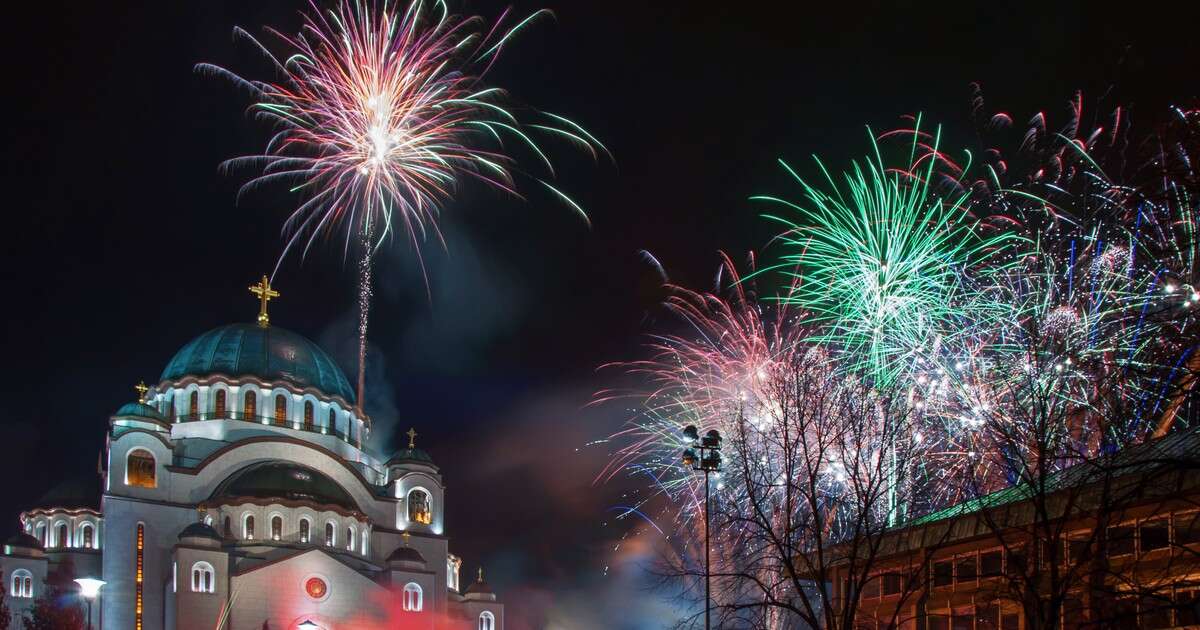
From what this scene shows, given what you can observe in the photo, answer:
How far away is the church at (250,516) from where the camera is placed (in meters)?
52.0

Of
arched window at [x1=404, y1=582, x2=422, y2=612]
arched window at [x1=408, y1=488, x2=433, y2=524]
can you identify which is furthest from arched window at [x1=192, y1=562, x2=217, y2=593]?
arched window at [x1=408, y1=488, x2=433, y2=524]

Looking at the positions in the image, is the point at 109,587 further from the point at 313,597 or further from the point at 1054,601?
the point at 1054,601

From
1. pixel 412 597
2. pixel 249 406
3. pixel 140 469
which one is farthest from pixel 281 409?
pixel 412 597

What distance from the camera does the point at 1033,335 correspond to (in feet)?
60.8

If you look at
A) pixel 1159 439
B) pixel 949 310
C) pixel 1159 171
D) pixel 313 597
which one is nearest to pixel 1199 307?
pixel 1159 171

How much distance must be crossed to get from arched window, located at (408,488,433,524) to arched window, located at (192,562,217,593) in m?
14.3

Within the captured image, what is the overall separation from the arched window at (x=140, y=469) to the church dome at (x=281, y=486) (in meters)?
3.10

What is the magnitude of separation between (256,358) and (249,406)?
282 cm

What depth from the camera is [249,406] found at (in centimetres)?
6225

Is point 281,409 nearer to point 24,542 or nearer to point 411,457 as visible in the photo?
point 411,457

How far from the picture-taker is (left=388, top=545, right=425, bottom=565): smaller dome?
5762 cm

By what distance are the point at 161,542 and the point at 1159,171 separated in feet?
172

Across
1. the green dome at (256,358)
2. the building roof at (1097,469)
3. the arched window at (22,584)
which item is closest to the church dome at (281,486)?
the green dome at (256,358)

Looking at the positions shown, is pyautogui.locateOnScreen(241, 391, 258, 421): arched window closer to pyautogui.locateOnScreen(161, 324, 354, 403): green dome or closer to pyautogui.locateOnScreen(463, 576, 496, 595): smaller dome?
pyautogui.locateOnScreen(161, 324, 354, 403): green dome
